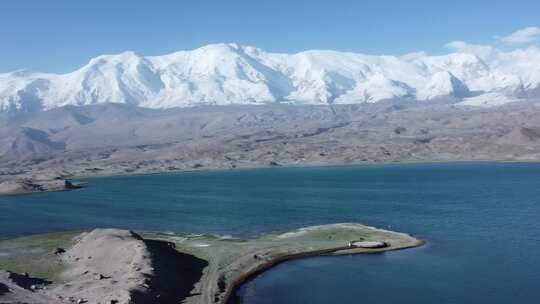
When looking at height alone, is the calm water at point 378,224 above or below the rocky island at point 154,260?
below

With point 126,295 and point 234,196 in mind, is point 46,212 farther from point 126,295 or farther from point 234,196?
point 126,295

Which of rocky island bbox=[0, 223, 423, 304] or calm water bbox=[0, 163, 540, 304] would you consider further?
calm water bbox=[0, 163, 540, 304]

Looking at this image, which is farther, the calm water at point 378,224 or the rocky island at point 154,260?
the calm water at point 378,224

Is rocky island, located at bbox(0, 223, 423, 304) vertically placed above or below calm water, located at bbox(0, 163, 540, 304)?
above

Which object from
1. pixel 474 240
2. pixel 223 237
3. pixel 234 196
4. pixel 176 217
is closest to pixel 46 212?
pixel 176 217

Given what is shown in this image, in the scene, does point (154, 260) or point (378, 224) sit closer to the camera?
point (154, 260)
